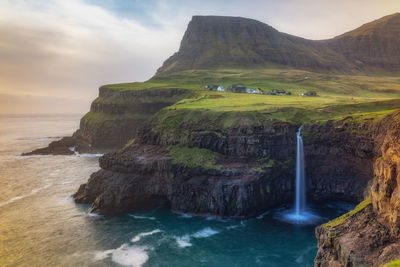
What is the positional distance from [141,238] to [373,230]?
3724 centimetres

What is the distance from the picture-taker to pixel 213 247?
47.3 meters

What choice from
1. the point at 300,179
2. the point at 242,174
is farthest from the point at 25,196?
the point at 300,179

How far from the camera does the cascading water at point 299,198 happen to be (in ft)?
190

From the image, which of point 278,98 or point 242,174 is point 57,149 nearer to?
point 278,98

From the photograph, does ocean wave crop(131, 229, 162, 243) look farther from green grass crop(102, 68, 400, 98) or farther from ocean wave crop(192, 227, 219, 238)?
green grass crop(102, 68, 400, 98)

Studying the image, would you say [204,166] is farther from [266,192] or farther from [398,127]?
[398,127]

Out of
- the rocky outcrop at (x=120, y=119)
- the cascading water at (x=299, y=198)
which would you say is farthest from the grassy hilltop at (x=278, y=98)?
the cascading water at (x=299, y=198)

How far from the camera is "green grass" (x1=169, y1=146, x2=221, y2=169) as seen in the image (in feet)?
199

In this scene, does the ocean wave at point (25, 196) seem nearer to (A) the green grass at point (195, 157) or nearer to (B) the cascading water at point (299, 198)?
(A) the green grass at point (195, 157)

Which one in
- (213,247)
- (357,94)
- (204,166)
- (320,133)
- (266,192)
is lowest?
(213,247)

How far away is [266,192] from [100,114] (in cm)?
10261

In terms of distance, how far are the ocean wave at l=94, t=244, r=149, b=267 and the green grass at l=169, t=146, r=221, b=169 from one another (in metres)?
20.2

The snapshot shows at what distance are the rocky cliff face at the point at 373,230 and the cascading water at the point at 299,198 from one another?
29912mm

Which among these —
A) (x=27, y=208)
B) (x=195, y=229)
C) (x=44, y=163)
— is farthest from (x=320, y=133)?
(x=44, y=163)
